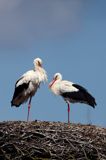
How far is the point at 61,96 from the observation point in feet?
71.5

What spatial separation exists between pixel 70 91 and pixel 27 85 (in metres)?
1.24

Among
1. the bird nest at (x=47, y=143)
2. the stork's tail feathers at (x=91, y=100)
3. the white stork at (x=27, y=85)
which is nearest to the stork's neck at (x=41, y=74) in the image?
the white stork at (x=27, y=85)

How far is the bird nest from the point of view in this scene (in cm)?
1670

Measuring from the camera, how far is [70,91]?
21.3 m

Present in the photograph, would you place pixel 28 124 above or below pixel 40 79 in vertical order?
below

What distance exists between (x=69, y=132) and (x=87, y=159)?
2.40 feet

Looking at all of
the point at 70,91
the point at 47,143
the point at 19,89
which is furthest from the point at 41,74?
the point at 47,143

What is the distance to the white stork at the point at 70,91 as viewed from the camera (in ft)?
69.0

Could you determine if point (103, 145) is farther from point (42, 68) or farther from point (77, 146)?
point (42, 68)

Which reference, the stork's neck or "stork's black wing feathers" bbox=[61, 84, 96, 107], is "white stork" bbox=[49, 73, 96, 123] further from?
the stork's neck

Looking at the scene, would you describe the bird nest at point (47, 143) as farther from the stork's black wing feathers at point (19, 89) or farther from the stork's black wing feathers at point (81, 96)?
the stork's black wing feathers at point (19, 89)

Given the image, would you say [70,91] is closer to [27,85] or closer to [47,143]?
[27,85]

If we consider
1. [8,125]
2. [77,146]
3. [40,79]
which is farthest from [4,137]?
[40,79]

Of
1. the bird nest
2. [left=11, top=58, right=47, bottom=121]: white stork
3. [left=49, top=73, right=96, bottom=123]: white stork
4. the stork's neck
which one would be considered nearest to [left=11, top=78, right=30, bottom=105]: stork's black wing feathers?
[left=11, top=58, right=47, bottom=121]: white stork
